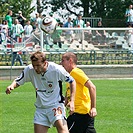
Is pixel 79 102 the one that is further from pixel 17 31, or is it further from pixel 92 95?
pixel 17 31

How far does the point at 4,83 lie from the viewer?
22344 millimetres

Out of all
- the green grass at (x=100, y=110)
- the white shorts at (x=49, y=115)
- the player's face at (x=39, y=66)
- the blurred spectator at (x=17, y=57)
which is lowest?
the green grass at (x=100, y=110)

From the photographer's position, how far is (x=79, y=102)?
887 centimetres

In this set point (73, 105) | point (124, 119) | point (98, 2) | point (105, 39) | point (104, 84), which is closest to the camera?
point (73, 105)

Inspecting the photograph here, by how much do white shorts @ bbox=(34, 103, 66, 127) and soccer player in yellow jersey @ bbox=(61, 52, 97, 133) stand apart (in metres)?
0.50

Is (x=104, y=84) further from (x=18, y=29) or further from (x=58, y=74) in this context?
(x=58, y=74)

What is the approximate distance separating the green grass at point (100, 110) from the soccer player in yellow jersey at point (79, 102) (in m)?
2.79

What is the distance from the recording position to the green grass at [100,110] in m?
12.1

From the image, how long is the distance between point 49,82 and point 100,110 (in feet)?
21.7

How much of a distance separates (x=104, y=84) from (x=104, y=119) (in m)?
8.89

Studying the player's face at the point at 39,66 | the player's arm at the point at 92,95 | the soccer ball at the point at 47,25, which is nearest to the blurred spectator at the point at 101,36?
the soccer ball at the point at 47,25

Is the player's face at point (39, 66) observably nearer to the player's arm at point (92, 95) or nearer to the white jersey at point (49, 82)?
the white jersey at point (49, 82)

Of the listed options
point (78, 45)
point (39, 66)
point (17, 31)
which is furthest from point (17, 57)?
point (39, 66)

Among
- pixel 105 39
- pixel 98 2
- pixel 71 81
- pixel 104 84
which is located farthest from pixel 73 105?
pixel 98 2
